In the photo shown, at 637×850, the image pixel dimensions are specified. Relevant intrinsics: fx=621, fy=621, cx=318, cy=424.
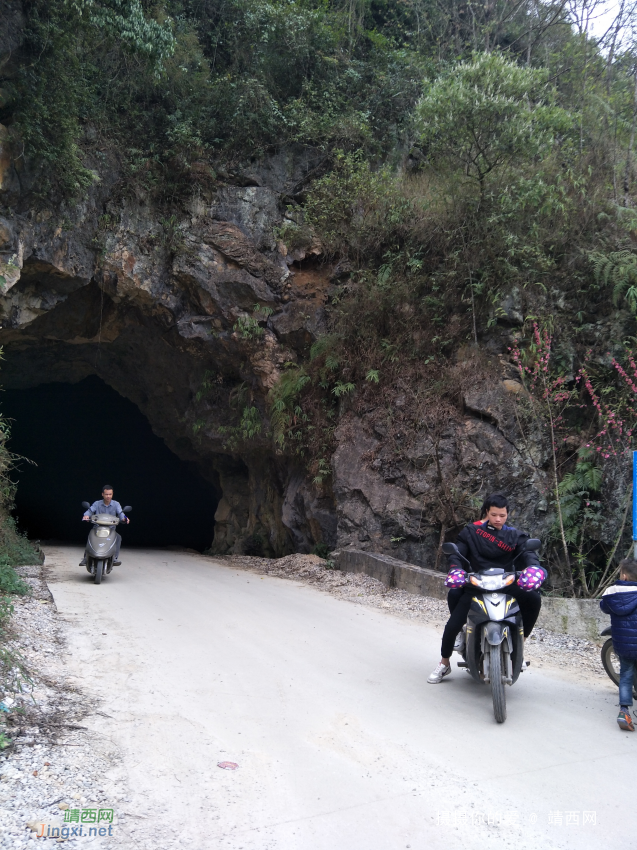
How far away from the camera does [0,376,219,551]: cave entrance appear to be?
25.6m

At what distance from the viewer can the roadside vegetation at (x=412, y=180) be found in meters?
11.0

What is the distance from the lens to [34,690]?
14.6 feet

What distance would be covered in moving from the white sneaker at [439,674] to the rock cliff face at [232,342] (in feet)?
19.7

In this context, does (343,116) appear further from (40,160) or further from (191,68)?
(40,160)

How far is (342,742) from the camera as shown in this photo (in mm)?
3953

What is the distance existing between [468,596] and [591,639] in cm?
283

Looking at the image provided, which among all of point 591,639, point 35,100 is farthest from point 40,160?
point 591,639

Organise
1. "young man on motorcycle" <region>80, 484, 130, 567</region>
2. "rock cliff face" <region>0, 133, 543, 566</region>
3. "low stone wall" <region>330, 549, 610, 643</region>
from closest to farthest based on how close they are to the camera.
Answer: "low stone wall" <region>330, 549, 610, 643</region> → "young man on motorcycle" <region>80, 484, 130, 567</region> → "rock cliff face" <region>0, 133, 543, 566</region>

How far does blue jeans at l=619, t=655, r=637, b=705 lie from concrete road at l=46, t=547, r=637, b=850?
0.22 m

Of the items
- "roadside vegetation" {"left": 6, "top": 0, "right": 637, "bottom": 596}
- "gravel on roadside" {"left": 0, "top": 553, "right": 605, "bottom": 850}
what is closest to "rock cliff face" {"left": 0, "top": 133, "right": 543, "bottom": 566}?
"roadside vegetation" {"left": 6, "top": 0, "right": 637, "bottom": 596}

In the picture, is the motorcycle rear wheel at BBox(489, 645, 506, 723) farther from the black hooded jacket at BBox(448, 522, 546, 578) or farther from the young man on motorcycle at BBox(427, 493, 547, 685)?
the black hooded jacket at BBox(448, 522, 546, 578)

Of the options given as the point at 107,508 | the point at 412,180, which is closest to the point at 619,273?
the point at 412,180

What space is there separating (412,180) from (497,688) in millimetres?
13696

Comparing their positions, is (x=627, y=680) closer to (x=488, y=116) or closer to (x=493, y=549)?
(x=493, y=549)
